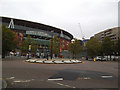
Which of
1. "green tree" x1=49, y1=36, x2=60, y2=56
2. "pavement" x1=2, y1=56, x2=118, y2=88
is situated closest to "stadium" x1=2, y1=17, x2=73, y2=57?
"green tree" x1=49, y1=36, x2=60, y2=56

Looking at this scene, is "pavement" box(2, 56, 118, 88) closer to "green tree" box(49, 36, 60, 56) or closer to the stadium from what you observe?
"green tree" box(49, 36, 60, 56)

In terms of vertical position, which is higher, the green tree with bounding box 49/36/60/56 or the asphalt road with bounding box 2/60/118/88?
the green tree with bounding box 49/36/60/56

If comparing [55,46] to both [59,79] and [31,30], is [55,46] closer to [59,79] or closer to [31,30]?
[59,79]

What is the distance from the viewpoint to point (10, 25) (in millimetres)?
55219

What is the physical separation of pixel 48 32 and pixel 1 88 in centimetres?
6412

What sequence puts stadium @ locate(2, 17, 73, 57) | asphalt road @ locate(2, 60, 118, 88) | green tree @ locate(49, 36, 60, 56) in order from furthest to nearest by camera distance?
stadium @ locate(2, 17, 73, 57), green tree @ locate(49, 36, 60, 56), asphalt road @ locate(2, 60, 118, 88)

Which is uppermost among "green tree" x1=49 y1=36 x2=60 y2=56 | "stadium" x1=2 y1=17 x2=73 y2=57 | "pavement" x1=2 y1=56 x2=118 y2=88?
"stadium" x1=2 y1=17 x2=73 y2=57

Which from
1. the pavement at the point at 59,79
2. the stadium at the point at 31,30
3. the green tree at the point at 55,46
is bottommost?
the pavement at the point at 59,79

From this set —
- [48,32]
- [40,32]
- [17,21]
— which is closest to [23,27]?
[17,21]

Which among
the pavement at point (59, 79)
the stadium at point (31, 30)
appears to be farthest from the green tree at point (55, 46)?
the stadium at point (31, 30)

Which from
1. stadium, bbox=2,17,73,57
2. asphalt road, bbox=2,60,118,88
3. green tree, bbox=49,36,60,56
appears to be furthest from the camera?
stadium, bbox=2,17,73,57

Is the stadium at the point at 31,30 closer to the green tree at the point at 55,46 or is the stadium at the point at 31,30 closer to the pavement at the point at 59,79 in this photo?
the green tree at the point at 55,46

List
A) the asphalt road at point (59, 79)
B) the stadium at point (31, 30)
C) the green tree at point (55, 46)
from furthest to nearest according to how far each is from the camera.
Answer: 1. the stadium at point (31, 30)
2. the green tree at point (55, 46)
3. the asphalt road at point (59, 79)

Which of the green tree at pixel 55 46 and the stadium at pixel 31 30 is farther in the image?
the stadium at pixel 31 30
